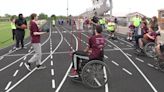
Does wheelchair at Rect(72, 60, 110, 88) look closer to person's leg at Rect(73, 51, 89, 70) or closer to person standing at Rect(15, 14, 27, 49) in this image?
person's leg at Rect(73, 51, 89, 70)

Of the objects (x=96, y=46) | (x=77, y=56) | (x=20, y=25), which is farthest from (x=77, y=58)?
(x=20, y=25)

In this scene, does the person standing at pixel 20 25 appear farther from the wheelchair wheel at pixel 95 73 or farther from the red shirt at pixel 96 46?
the wheelchair wheel at pixel 95 73

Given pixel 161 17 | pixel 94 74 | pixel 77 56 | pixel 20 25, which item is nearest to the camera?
pixel 94 74

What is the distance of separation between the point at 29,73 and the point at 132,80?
3.91m

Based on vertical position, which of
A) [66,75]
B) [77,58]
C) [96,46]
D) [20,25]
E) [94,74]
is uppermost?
[20,25]

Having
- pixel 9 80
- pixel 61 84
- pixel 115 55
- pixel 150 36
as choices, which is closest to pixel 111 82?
pixel 61 84

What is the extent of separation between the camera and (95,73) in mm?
11094

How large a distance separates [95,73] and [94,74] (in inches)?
1.7

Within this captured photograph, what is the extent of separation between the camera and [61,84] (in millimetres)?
11539

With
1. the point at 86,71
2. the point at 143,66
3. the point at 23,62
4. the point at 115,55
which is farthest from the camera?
the point at 115,55

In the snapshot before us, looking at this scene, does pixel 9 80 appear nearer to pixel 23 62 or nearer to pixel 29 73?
pixel 29 73

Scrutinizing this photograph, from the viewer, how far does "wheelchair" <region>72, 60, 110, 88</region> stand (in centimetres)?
1090

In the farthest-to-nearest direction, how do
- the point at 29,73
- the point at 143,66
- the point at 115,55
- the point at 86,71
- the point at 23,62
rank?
the point at 115,55 < the point at 23,62 < the point at 143,66 < the point at 29,73 < the point at 86,71

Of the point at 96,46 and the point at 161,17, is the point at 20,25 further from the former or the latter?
the point at 161,17
